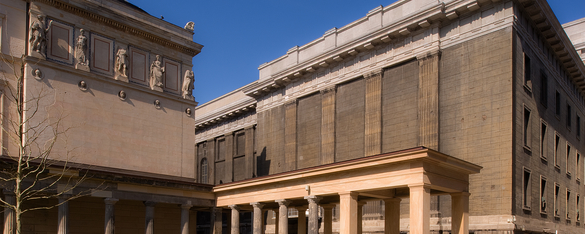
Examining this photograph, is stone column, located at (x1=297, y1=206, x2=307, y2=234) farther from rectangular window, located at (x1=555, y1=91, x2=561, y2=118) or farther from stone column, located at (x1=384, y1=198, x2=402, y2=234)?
rectangular window, located at (x1=555, y1=91, x2=561, y2=118)

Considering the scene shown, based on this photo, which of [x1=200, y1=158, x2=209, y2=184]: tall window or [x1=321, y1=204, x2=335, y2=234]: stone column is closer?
[x1=321, y1=204, x2=335, y2=234]: stone column

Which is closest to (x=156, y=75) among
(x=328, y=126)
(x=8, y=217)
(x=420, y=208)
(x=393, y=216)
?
(x=328, y=126)

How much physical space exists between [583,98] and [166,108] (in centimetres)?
3686

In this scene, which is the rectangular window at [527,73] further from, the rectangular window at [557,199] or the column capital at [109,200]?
the column capital at [109,200]

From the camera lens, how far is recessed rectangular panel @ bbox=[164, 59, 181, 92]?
3681 cm

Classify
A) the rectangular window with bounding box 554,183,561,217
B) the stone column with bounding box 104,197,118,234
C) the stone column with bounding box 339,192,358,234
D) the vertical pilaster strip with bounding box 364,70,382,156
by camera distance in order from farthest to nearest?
the vertical pilaster strip with bounding box 364,70,382,156
the rectangular window with bounding box 554,183,561,217
the stone column with bounding box 104,197,118,234
the stone column with bounding box 339,192,358,234

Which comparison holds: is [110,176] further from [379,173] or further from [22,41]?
[379,173]

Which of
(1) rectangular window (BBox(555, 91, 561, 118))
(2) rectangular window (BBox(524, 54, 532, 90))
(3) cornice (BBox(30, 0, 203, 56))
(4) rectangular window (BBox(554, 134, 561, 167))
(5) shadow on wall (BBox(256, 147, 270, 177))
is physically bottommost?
(5) shadow on wall (BBox(256, 147, 270, 177))

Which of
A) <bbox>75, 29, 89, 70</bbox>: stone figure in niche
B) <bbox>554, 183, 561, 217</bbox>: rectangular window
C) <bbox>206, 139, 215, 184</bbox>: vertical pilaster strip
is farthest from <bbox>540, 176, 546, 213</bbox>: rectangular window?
<bbox>206, 139, 215, 184</bbox>: vertical pilaster strip

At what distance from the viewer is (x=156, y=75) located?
3578 cm

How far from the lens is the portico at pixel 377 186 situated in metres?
20.5

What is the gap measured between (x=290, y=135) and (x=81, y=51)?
1970 centimetres

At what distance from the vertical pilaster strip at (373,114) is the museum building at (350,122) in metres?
0.11

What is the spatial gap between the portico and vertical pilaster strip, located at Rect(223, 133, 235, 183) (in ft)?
95.9
